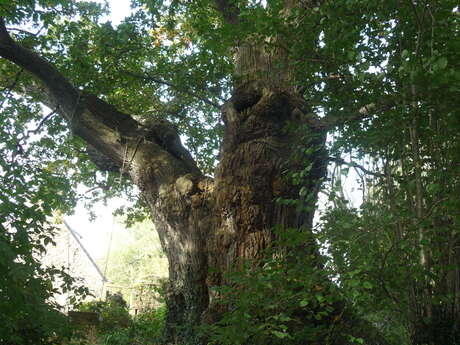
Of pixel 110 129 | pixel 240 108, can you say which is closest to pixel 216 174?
pixel 240 108

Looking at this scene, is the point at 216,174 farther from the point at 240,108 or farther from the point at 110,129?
the point at 110,129

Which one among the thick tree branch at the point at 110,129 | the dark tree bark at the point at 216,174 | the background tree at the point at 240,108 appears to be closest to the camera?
the background tree at the point at 240,108

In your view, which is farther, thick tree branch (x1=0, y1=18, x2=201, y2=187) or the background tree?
thick tree branch (x1=0, y1=18, x2=201, y2=187)

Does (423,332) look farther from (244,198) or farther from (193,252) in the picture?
(193,252)

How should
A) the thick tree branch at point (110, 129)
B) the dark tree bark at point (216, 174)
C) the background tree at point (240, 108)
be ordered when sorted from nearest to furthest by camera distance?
the background tree at point (240, 108)
the dark tree bark at point (216, 174)
the thick tree branch at point (110, 129)

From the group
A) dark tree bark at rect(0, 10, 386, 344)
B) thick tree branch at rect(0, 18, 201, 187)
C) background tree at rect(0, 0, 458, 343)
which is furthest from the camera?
thick tree branch at rect(0, 18, 201, 187)

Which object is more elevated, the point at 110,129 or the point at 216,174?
the point at 110,129

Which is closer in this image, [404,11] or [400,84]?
[404,11]

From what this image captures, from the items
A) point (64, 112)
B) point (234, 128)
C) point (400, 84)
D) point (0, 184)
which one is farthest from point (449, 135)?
point (64, 112)

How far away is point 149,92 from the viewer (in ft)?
29.6

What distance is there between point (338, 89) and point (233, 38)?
980 millimetres

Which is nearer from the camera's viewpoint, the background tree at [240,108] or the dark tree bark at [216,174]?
the background tree at [240,108]

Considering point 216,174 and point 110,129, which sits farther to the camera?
point 110,129

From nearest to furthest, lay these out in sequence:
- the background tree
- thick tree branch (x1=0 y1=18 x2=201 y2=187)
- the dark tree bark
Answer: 1. the background tree
2. the dark tree bark
3. thick tree branch (x1=0 y1=18 x2=201 y2=187)
